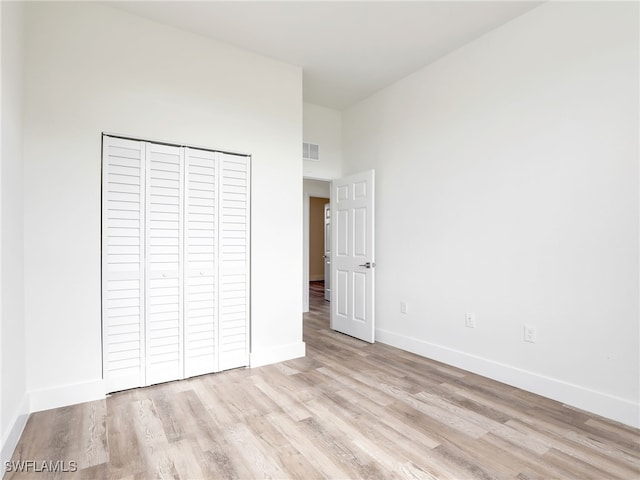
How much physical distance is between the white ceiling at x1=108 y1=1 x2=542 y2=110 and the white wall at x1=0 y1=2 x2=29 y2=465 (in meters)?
0.93

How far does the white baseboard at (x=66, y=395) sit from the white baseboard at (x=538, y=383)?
2834 millimetres

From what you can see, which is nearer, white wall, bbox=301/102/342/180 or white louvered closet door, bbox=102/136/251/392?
white louvered closet door, bbox=102/136/251/392

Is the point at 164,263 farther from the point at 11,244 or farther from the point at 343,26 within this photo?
the point at 343,26

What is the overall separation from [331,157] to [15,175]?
335cm

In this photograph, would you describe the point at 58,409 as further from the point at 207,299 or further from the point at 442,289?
the point at 442,289

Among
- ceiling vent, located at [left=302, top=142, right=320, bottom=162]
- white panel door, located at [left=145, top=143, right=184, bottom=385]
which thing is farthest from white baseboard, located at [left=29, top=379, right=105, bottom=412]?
ceiling vent, located at [left=302, top=142, right=320, bottom=162]

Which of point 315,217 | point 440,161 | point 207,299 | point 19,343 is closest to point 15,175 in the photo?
point 19,343

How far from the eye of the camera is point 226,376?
3020mm

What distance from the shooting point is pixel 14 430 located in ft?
6.40

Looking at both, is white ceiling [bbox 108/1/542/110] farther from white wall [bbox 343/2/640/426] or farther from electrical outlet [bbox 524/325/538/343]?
electrical outlet [bbox 524/325/538/343]

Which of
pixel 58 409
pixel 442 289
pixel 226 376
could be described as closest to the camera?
pixel 58 409

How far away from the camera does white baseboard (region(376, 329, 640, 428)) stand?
2.23 meters

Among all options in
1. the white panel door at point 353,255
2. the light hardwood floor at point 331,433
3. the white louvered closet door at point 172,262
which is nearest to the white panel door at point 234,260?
the white louvered closet door at point 172,262

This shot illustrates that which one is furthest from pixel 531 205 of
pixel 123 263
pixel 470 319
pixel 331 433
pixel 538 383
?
pixel 123 263
